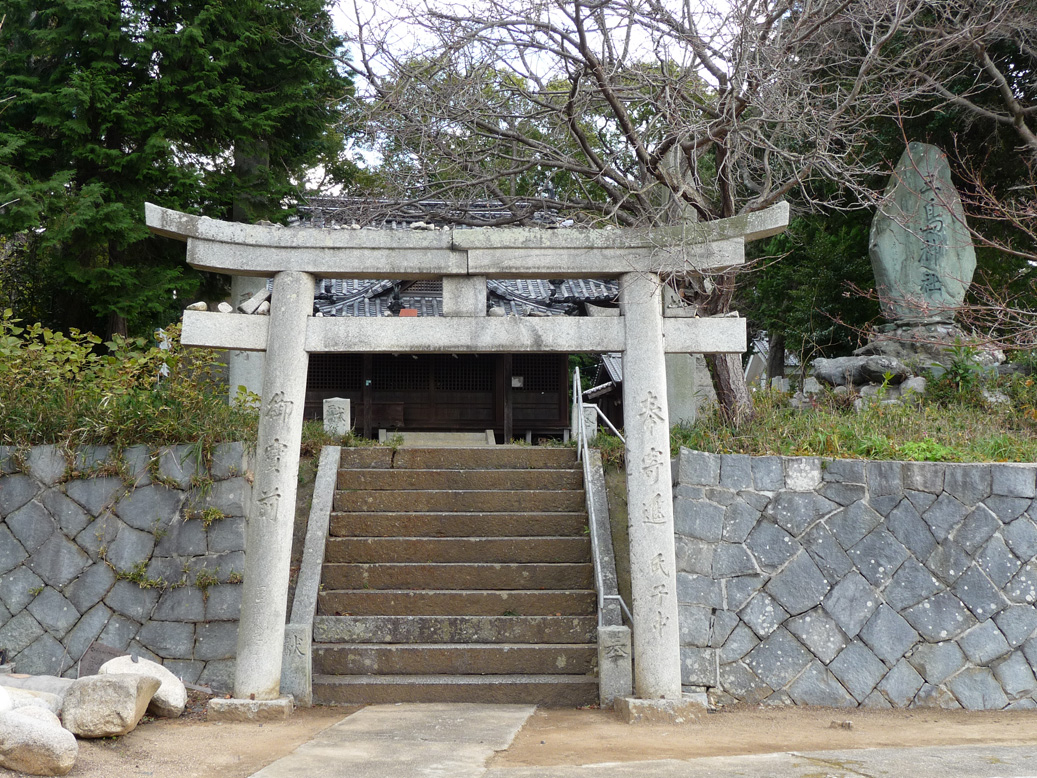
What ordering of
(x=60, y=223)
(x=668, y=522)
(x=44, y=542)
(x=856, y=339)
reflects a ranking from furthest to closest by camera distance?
1. (x=856, y=339)
2. (x=60, y=223)
3. (x=44, y=542)
4. (x=668, y=522)

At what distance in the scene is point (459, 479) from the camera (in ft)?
31.0

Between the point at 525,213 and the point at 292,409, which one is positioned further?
the point at 525,213

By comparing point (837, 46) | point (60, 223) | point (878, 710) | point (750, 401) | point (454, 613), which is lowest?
point (878, 710)

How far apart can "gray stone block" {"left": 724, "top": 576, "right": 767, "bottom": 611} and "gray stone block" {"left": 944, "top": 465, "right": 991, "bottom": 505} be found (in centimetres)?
192

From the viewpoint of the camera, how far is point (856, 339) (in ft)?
50.5

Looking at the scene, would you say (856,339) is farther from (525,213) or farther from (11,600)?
(11,600)

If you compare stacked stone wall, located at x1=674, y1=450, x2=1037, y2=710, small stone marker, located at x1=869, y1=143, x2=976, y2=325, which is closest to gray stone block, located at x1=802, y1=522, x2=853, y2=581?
stacked stone wall, located at x1=674, y1=450, x2=1037, y2=710

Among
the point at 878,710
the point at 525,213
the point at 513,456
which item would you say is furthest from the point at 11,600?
the point at 878,710

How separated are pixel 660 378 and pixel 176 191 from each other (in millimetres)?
8149

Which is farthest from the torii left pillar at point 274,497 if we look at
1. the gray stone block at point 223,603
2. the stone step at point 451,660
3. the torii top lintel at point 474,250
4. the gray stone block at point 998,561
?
the gray stone block at point 998,561

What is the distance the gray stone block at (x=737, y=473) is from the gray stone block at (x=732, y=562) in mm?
548

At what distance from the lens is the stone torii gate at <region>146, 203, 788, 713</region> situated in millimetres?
6652

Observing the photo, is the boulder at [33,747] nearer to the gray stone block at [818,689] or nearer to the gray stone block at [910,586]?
Answer: the gray stone block at [818,689]

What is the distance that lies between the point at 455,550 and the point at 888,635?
13.1 ft
